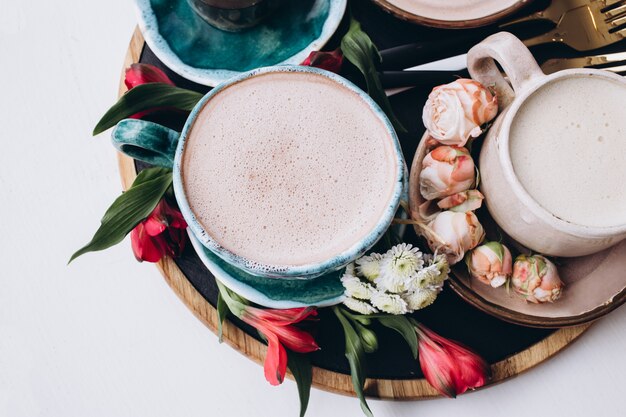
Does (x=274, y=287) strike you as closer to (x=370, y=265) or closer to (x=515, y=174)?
(x=370, y=265)

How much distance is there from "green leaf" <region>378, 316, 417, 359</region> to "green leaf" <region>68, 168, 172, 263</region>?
221 millimetres

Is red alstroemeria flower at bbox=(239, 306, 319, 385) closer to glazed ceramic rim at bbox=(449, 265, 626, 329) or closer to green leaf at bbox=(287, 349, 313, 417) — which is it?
green leaf at bbox=(287, 349, 313, 417)

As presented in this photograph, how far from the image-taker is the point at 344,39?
1.84 ft

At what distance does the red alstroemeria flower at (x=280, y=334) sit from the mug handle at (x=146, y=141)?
0.15 metres

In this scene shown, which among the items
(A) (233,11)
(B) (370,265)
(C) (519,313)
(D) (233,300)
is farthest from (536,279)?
(A) (233,11)

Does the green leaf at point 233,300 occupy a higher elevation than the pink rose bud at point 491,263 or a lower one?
lower

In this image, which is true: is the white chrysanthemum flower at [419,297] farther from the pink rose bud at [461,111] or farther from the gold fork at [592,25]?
the gold fork at [592,25]

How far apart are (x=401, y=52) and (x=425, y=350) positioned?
28cm

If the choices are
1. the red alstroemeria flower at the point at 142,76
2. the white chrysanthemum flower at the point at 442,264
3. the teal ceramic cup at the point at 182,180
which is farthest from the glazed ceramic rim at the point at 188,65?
the white chrysanthemum flower at the point at 442,264

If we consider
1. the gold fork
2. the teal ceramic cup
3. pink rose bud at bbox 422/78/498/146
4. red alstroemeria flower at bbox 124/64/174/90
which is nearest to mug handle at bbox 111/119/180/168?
the teal ceramic cup

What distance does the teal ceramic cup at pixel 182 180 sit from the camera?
1.41 ft

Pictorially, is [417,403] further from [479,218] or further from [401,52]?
[401,52]

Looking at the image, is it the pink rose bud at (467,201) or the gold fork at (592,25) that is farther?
the gold fork at (592,25)

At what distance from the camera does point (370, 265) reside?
A: 0.48 meters
